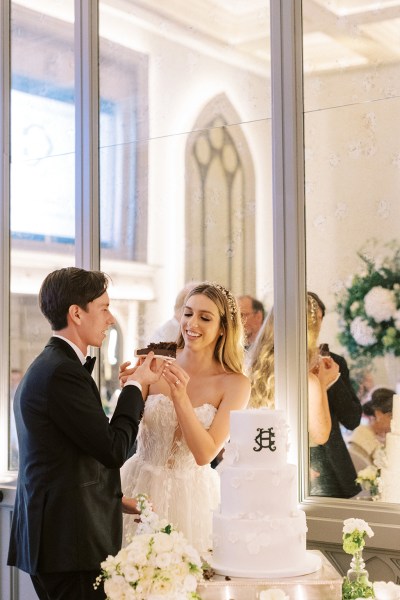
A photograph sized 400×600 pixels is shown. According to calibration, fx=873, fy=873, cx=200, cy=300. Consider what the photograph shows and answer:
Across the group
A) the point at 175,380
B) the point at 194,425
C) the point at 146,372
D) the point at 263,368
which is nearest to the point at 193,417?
the point at 194,425

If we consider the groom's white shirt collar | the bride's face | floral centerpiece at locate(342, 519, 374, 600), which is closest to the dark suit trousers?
the groom's white shirt collar

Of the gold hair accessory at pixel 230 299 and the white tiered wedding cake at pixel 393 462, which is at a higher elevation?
the gold hair accessory at pixel 230 299

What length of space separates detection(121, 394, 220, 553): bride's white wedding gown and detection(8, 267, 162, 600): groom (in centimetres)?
50

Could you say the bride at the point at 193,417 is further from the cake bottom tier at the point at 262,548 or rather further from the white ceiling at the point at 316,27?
the white ceiling at the point at 316,27

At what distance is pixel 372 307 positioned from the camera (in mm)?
3607

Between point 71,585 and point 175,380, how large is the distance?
87 cm

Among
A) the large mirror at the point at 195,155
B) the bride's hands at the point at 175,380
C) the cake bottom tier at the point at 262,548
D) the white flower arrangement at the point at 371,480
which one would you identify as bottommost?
the cake bottom tier at the point at 262,548

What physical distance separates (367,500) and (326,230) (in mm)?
1146

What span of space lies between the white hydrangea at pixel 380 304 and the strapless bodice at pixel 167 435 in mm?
765

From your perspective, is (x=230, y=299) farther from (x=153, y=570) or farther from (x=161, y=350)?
(x=153, y=570)

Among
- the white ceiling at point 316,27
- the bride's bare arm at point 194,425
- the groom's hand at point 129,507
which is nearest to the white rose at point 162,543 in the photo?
the groom's hand at point 129,507

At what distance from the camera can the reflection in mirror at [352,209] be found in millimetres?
3604

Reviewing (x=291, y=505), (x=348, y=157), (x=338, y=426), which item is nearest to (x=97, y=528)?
(x=291, y=505)

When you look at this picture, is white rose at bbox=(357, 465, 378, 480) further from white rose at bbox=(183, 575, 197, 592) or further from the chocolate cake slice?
white rose at bbox=(183, 575, 197, 592)
